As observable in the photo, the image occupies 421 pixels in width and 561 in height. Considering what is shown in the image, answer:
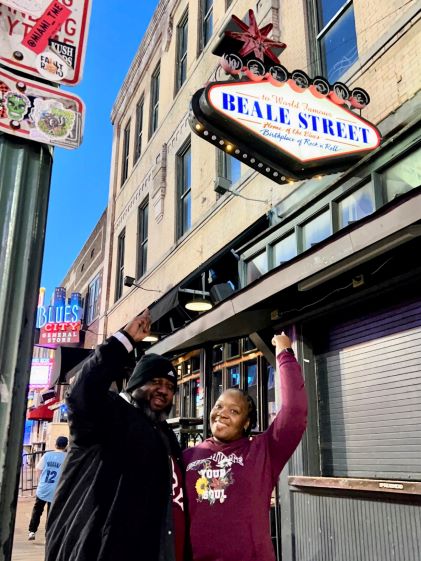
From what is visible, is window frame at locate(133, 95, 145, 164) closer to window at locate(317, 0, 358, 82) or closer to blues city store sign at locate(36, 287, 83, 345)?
window at locate(317, 0, 358, 82)

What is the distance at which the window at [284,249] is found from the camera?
23.7 feet

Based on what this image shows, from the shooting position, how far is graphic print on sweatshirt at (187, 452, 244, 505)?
273 centimetres

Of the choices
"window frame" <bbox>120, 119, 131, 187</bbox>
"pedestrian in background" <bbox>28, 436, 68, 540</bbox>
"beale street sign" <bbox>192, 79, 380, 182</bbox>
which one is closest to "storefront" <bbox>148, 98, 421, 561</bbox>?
"beale street sign" <bbox>192, 79, 380, 182</bbox>

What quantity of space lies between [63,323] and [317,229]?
18.8m

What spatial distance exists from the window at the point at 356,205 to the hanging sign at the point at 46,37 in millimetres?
4299

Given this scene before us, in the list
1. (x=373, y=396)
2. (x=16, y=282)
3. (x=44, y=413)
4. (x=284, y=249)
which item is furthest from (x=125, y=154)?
(x=16, y=282)

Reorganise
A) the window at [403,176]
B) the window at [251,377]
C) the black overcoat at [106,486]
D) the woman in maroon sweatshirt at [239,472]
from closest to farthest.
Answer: the black overcoat at [106,486] → the woman in maroon sweatshirt at [239,472] → the window at [403,176] → the window at [251,377]

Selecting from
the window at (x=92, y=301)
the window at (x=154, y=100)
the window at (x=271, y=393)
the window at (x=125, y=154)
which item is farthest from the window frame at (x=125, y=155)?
the window at (x=271, y=393)

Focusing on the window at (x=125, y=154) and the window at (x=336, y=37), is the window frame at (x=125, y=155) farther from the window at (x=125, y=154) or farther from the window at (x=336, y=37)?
the window at (x=336, y=37)

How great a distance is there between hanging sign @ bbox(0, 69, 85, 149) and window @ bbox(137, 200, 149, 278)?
12403 millimetres

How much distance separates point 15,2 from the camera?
1.87 metres

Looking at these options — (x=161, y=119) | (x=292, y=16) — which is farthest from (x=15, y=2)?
(x=161, y=119)

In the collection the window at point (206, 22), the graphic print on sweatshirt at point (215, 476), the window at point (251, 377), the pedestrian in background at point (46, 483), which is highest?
the window at point (206, 22)

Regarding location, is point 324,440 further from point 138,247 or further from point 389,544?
point 138,247
